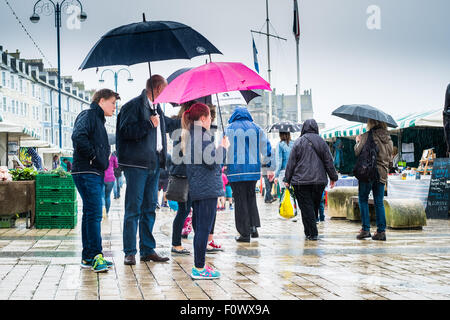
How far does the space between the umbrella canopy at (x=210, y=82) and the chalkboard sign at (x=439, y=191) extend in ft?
25.0

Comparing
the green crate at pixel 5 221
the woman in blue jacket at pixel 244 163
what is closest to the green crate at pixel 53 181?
the green crate at pixel 5 221

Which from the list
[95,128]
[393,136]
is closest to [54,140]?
[393,136]

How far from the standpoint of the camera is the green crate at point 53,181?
10.7 metres

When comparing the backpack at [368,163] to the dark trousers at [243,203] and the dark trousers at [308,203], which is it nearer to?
the dark trousers at [308,203]

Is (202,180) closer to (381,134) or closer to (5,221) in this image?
(381,134)

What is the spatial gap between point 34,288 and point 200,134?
6.65 feet

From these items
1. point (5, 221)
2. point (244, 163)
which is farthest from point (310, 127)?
point (5, 221)

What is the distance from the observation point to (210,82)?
267 inches

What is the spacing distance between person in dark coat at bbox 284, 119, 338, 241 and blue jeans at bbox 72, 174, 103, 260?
12.2 ft

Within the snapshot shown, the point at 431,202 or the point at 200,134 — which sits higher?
the point at 200,134

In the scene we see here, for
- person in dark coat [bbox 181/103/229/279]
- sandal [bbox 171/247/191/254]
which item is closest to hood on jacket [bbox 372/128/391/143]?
sandal [bbox 171/247/191/254]

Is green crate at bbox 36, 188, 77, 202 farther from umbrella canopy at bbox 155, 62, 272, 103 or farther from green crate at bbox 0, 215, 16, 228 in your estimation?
umbrella canopy at bbox 155, 62, 272, 103
